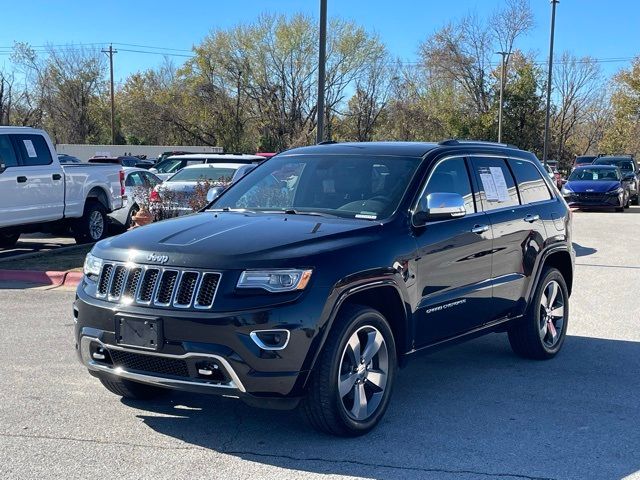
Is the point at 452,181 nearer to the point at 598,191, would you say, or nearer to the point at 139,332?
the point at 139,332

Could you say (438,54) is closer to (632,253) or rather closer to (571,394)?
A: (632,253)

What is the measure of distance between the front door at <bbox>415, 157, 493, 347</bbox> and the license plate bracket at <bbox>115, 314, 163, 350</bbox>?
176 centimetres

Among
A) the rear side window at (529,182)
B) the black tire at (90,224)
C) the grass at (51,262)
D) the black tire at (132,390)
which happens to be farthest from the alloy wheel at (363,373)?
the black tire at (90,224)

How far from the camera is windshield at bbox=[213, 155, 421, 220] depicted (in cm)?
543

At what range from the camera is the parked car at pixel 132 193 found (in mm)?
14664

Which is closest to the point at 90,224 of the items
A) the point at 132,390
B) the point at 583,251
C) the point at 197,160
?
the point at 197,160

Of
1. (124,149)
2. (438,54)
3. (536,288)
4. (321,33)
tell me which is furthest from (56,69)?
(536,288)

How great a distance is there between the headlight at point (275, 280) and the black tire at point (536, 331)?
2.80m

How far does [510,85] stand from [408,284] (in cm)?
4471

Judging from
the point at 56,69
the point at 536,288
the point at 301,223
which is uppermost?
the point at 56,69

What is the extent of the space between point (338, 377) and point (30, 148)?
1006cm

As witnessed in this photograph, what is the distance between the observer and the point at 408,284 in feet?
16.6

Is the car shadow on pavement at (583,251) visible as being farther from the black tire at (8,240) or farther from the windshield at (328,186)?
the black tire at (8,240)

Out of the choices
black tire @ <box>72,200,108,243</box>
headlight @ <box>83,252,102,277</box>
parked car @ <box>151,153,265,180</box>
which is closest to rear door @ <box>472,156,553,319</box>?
headlight @ <box>83,252,102,277</box>
